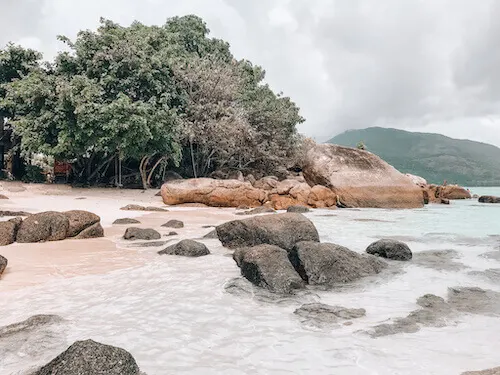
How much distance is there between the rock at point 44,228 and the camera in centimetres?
730

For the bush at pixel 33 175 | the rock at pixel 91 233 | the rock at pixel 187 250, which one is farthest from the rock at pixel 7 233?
the bush at pixel 33 175

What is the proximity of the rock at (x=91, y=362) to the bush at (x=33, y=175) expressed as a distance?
1017 inches

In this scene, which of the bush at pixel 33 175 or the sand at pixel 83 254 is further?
the bush at pixel 33 175

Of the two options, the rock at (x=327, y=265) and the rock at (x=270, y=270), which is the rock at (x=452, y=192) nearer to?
the rock at (x=327, y=265)

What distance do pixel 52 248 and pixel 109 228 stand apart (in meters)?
2.73

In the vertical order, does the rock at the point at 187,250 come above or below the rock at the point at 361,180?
below

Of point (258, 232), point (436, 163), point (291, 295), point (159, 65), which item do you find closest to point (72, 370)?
point (291, 295)

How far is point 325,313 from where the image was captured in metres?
3.87

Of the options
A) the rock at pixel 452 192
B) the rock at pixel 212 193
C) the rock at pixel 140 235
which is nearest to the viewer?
the rock at pixel 140 235

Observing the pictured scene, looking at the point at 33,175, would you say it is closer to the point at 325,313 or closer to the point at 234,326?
the point at 234,326

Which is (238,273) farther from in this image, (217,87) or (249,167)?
(249,167)

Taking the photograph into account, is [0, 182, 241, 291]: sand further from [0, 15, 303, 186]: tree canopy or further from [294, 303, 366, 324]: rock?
[0, 15, 303, 186]: tree canopy

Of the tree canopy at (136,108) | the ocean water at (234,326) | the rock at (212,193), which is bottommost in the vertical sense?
the ocean water at (234,326)

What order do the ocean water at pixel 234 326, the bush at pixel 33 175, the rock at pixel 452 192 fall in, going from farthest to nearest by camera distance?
the rock at pixel 452 192
the bush at pixel 33 175
the ocean water at pixel 234 326
